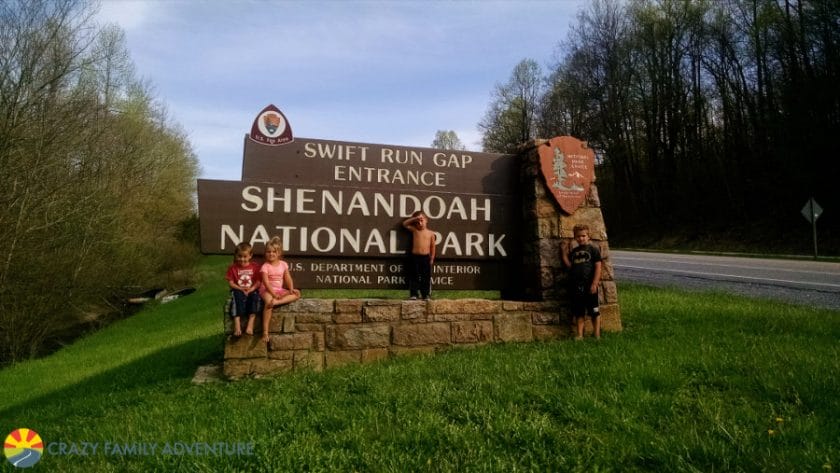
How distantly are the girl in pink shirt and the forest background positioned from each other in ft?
30.3

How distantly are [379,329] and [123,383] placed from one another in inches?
145

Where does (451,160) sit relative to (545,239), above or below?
above

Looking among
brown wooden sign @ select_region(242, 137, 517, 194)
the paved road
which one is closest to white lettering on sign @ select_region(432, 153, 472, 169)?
brown wooden sign @ select_region(242, 137, 517, 194)

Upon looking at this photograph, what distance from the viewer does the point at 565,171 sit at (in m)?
5.66

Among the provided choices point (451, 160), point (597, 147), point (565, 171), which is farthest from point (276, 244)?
point (597, 147)

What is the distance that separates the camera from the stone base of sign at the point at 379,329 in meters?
4.81

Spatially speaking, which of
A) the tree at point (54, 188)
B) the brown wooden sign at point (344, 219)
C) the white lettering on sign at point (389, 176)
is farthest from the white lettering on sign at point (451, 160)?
the tree at point (54, 188)

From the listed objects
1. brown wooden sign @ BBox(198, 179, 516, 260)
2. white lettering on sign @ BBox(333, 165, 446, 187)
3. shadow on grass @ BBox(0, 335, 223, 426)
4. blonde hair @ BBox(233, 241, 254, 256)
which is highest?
white lettering on sign @ BBox(333, 165, 446, 187)

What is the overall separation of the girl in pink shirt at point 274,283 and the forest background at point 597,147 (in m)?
9.23

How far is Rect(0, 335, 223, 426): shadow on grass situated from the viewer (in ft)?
16.4

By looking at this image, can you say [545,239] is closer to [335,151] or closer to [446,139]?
[335,151]

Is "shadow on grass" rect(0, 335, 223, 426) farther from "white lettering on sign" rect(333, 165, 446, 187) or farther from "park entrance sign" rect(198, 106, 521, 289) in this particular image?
"white lettering on sign" rect(333, 165, 446, 187)

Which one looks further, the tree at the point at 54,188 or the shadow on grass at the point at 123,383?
the tree at the point at 54,188

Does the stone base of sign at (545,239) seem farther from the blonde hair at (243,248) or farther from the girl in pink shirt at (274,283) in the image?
the blonde hair at (243,248)
